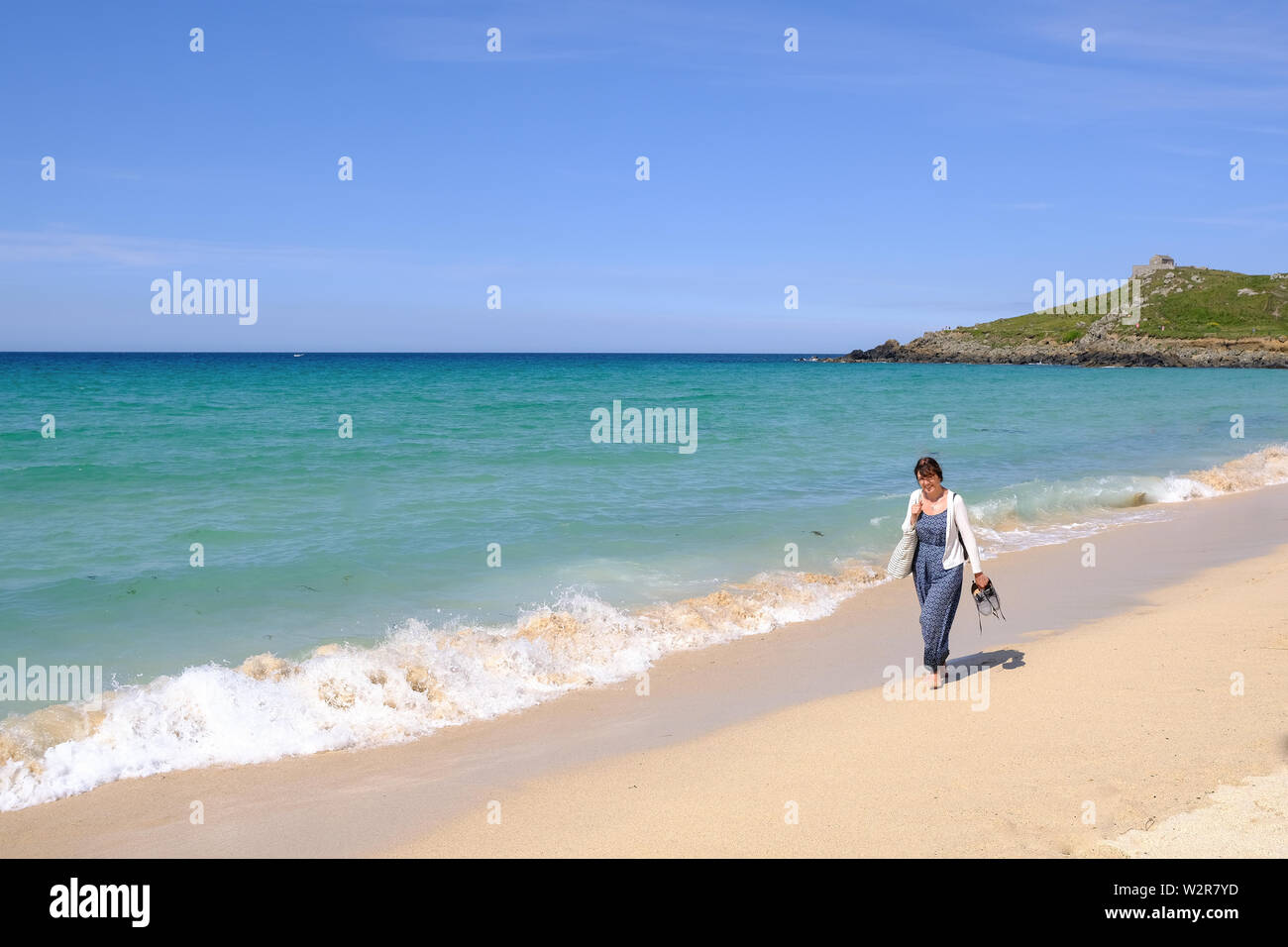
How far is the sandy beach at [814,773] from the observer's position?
177 inches

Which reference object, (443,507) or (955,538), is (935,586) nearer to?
(955,538)

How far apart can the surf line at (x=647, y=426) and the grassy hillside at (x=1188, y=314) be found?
7395cm

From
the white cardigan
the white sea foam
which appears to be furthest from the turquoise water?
the white cardigan

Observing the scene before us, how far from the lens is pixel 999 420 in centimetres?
3469

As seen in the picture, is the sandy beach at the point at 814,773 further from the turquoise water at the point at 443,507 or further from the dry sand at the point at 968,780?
the turquoise water at the point at 443,507

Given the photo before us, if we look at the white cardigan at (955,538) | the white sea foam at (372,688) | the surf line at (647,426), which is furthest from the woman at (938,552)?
the surf line at (647,426)

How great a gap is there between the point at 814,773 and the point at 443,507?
10.5 meters

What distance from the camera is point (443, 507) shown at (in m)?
14.8

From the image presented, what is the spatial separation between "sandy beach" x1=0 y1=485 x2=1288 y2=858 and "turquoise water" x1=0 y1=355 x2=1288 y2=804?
154 centimetres

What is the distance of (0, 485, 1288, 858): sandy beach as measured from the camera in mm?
4508

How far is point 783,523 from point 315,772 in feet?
30.8

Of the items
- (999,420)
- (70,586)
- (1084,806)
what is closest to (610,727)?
(1084,806)

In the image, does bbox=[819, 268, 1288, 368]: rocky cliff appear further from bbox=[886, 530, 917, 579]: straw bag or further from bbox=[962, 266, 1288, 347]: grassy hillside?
bbox=[886, 530, 917, 579]: straw bag
